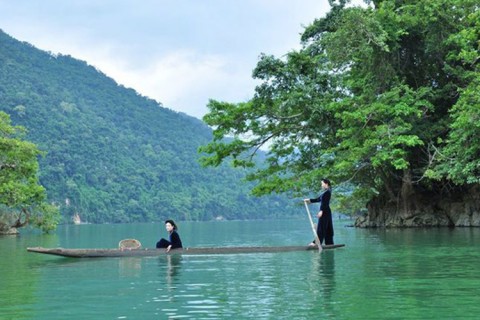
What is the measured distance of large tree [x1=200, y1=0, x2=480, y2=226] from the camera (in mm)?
27406

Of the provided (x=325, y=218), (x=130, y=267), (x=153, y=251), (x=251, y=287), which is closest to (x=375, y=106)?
(x=325, y=218)

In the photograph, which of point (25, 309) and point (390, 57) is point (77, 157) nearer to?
point (390, 57)

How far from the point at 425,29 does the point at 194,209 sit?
96301 mm

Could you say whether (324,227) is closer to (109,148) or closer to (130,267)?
(130,267)

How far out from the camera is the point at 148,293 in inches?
393

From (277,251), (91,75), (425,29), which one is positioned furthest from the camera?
(91,75)

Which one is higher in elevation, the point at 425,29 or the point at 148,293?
the point at 425,29

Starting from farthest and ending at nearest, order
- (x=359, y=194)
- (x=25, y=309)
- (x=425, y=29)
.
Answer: (x=359, y=194) → (x=425, y=29) → (x=25, y=309)

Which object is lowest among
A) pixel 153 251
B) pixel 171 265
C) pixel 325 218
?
pixel 171 265

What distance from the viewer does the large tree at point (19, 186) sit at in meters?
40.7

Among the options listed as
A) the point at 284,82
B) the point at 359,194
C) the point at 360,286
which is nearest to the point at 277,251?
the point at 360,286

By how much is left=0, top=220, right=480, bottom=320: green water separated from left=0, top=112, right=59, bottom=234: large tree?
25.6 meters

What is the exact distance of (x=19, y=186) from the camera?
1608 inches

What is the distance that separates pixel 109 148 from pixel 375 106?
3962 inches
